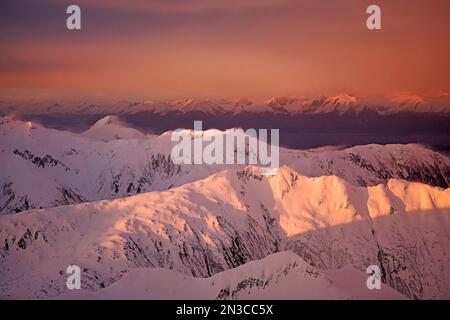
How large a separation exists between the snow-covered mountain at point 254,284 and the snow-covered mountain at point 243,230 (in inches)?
927

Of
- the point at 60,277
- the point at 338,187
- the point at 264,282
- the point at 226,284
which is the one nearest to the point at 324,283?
the point at 264,282

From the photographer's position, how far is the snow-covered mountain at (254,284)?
530 inches

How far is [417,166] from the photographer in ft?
514

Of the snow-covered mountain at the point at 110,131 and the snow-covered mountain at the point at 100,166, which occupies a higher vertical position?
the snow-covered mountain at the point at 110,131

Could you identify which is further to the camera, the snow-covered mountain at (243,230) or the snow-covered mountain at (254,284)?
the snow-covered mountain at (243,230)

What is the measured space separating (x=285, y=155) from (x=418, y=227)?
62.5m

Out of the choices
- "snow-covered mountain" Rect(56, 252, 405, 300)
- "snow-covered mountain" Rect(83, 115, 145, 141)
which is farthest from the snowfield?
"snow-covered mountain" Rect(83, 115, 145, 141)

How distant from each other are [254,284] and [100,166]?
363ft

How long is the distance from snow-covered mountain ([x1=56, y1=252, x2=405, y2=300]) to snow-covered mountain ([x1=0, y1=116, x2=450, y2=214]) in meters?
79.8
